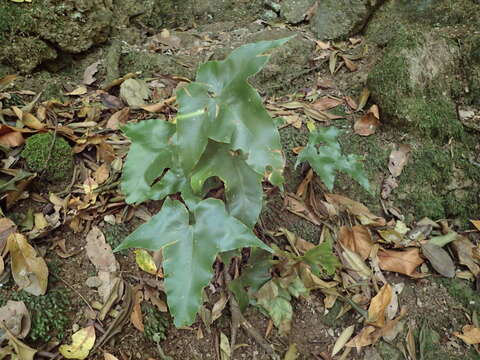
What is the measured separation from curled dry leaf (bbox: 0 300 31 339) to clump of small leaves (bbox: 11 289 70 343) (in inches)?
0.6

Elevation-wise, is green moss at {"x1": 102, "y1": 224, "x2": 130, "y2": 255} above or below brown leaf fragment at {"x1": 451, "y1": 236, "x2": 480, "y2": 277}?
above

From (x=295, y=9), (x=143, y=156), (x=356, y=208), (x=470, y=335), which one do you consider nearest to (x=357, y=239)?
(x=356, y=208)

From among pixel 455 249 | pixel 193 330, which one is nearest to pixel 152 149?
pixel 193 330

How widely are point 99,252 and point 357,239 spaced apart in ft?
3.50

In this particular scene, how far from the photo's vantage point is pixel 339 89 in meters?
2.29

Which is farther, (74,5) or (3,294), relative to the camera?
(74,5)

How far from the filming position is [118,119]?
1896 mm

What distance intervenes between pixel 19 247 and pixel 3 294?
0.51 feet

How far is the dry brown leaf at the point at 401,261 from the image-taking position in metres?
1.76

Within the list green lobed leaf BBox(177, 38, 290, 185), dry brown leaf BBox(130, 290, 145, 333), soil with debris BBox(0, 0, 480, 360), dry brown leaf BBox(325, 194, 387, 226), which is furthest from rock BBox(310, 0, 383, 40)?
dry brown leaf BBox(130, 290, 145, 333)

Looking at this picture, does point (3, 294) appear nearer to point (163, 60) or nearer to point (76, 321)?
point (76, 321)

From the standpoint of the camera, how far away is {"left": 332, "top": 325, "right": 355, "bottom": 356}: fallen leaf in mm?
1571

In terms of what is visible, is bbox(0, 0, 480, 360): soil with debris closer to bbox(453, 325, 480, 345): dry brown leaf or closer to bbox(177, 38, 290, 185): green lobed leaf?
bbox(453, 325, 480, 345): dry brown leaf

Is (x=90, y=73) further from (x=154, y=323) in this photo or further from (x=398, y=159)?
(x=398, y=159)
